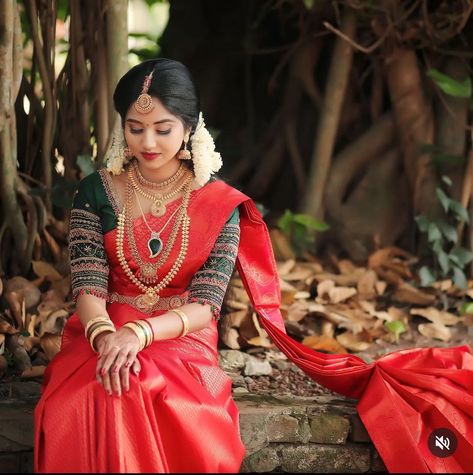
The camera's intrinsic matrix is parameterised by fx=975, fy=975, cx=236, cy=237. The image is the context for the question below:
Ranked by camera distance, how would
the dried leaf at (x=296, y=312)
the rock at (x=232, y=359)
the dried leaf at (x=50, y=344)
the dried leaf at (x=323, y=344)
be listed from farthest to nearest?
the dried leaf at (x=296, y=312), the dried leaf at (x=323, y=344), the rock at (x=232, y=359), the dried leaf at (x=50, y=344)

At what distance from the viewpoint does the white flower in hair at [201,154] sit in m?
2.83

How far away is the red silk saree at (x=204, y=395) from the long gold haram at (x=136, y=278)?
2 cm

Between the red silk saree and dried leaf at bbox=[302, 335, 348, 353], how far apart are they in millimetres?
436

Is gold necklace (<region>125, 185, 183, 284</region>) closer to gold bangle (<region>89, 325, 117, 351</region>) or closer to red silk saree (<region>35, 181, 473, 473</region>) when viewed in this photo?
red silk saree (<region>35, 181, 473, 473</region>)

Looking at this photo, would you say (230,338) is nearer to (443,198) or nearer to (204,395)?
(204,395)

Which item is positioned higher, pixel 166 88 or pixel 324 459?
pixel 166 88

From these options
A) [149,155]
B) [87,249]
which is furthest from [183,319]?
[149,155]

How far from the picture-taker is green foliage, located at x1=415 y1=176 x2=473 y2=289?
4180 mm

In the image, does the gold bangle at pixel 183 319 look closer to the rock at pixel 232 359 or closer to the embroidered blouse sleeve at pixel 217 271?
the embroidered blouse sleeve at pixel 217 271

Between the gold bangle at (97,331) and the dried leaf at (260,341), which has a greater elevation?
the gold bangle at (97,331)

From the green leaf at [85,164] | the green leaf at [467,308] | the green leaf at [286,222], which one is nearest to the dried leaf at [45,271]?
the green leaf at [85,164]

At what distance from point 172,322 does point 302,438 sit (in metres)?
0.60

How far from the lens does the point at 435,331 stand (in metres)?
3.86

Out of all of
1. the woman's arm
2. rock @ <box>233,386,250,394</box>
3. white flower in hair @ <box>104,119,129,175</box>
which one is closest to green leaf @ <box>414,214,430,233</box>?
rock @ <box>233,386,250,394</box>
